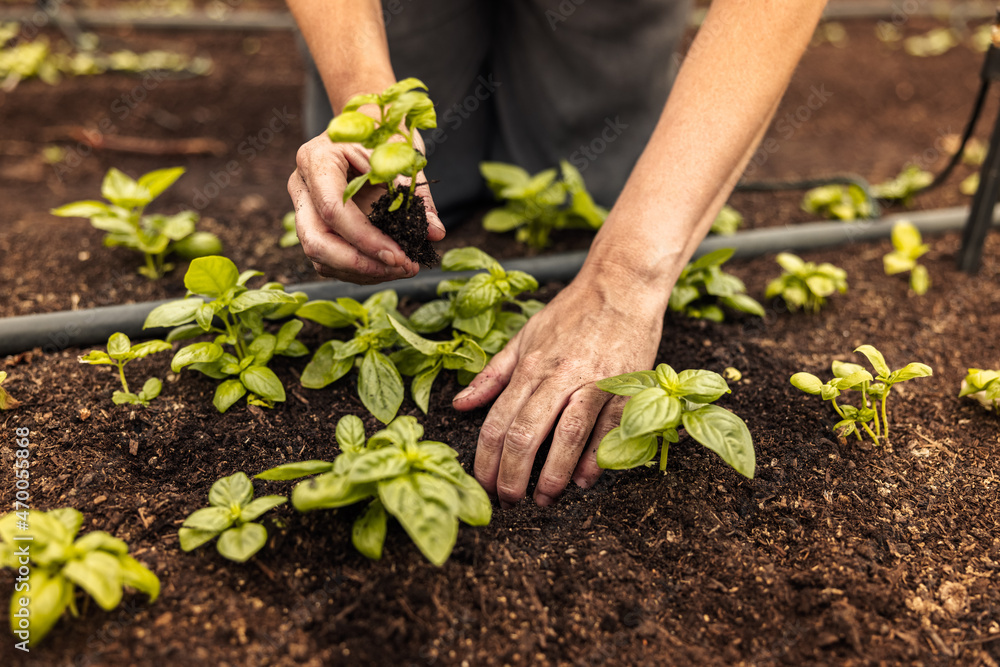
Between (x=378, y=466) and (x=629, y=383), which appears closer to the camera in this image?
(x=378, y=466)

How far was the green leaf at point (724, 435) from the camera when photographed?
1.14 m

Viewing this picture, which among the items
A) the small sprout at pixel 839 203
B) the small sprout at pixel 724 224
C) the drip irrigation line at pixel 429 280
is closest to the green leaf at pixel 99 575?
the drip irrigation line at pixel 429 280

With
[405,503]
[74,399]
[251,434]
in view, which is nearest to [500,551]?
[405,503]

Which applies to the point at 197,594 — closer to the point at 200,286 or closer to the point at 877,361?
the point at 200,286

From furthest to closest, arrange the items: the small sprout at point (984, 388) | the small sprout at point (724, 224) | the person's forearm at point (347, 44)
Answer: the small sprout at point (724, 224) < the person's forearm at point (347, 44) < the small sprout at point (984, 388)

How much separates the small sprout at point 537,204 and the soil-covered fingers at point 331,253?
81cm

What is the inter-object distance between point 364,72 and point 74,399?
3.57 feet

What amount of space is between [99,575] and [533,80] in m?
2.35

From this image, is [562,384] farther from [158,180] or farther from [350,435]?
[158,180]

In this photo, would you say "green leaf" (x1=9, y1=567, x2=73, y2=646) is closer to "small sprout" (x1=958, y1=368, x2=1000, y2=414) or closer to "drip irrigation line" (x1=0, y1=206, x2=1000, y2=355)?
"drip irrigation line" (x1=0, y1=206, x2=1000, y2=355)

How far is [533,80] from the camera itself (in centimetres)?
267

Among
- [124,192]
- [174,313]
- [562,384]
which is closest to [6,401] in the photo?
A: [174,313]

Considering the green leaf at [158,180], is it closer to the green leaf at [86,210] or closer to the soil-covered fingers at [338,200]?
the green leaf at [86,210]

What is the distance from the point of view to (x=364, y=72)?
164cm
